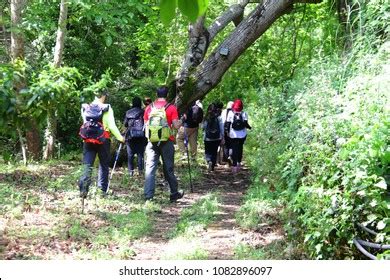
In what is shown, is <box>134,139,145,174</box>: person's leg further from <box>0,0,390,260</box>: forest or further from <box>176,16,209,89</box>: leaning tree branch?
<box>176,16,209,89</box>: leaning tree branch

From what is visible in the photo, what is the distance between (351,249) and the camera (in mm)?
4590

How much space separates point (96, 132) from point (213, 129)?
4.28m

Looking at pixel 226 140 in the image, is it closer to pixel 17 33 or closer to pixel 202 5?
pixel 17 33

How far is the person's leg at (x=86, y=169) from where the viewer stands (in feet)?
25.8

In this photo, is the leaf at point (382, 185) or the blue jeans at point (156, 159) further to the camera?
the blue jeans at point (156, 159)

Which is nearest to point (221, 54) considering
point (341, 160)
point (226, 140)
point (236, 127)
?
point (236, 127)

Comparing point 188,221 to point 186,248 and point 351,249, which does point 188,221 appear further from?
point 351,249

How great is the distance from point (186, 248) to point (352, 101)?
2332 millimetres

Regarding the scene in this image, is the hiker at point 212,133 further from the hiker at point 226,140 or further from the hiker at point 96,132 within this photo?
the hiker at point 96,132

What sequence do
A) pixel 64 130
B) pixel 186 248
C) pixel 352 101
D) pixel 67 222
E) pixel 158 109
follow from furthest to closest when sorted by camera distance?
pixel 64 130
pixel 158 109
pixel 67 222
pixel 186 248
pixel 352 101

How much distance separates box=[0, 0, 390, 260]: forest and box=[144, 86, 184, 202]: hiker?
16 centimetres

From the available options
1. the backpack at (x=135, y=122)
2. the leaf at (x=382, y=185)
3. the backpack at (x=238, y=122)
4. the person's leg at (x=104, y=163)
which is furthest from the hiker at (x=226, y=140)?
the leaf at (x=382, y=185)

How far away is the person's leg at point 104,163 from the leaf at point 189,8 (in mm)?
6237

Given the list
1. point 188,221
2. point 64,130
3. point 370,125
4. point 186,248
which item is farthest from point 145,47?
point 370,125
